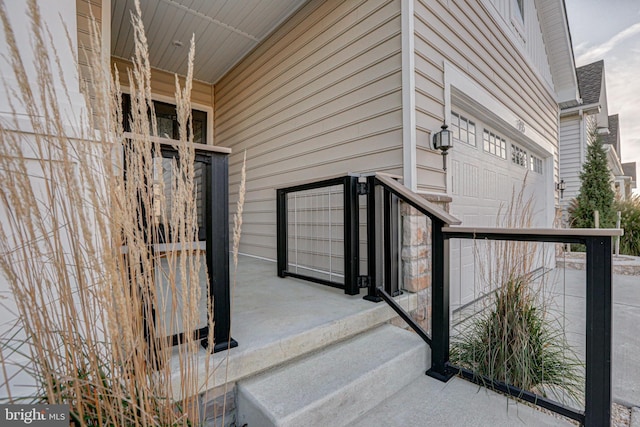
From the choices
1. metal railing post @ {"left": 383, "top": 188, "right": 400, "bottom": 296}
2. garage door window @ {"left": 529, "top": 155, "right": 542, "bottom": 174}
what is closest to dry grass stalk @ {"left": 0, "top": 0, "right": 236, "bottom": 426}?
metal railing post @ {"left": 383, "top": 188, "right": 400, "bottom": 296}

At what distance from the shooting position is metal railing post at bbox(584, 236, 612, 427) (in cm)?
129

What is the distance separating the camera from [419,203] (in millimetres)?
1992

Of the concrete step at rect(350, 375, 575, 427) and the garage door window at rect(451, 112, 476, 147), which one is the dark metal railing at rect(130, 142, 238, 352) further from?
the garage door window at rect(451, 112, 476, 147)

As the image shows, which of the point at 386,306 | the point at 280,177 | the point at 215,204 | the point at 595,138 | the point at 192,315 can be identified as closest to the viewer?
the point at 192,315

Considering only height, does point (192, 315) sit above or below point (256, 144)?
below

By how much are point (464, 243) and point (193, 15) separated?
4.17 meters

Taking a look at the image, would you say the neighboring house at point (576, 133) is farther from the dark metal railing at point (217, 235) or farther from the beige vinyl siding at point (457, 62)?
the dark metal railing at point (217, 235)

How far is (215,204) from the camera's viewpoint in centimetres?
150

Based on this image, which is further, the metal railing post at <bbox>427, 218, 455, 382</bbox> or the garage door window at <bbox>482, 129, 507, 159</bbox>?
the garage door window at <bbox>482, 129, 507, 159</bbox>

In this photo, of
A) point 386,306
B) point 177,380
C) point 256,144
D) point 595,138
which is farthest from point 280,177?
point 595,138

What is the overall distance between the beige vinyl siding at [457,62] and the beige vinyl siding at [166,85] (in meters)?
3.80

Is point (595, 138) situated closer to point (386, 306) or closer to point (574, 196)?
point (574, 196)

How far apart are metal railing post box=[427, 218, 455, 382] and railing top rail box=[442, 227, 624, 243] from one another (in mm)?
→ 73

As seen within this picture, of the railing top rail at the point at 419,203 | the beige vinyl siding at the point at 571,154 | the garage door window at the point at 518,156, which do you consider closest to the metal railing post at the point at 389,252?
the railing top rail at the point at 419,203
